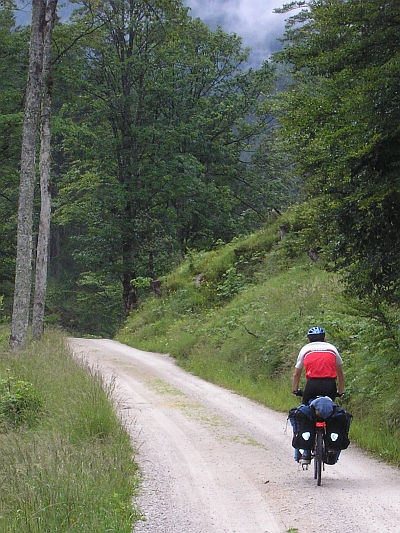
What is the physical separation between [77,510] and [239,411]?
6767 millimetres

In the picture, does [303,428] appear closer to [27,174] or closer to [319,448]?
[319,448]

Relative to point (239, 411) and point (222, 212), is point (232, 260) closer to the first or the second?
point (222, 212)

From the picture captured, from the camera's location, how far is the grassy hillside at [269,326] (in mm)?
10875

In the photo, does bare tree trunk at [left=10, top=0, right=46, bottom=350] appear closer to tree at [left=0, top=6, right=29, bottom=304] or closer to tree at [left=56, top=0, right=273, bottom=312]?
tree at [left=0, top=6, right=29, bottom=304]

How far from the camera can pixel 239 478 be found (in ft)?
25.1

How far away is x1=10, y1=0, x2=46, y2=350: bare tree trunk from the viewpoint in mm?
16219

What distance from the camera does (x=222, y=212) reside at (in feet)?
122

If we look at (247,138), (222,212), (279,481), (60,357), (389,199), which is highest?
(247,138)

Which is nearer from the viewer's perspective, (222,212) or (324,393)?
(324,393)

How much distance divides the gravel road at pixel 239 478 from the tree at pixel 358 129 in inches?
117

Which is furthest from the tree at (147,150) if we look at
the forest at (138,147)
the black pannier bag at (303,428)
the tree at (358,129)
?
the black pannier bag at (303,428)

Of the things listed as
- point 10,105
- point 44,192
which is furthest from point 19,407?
point 10,105

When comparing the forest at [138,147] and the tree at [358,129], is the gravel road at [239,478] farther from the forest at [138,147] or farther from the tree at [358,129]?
the forest at [138,147]

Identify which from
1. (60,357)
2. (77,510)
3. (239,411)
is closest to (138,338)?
(60,357)
